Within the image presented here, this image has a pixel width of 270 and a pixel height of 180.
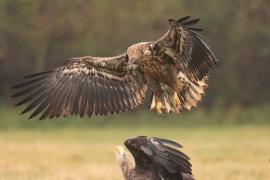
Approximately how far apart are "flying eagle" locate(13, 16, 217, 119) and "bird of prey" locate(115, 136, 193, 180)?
1424 millimetres

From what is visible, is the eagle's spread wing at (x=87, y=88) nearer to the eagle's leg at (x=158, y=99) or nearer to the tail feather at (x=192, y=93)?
the eagle's leg at (x=158, y=99)

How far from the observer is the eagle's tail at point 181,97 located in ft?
32.0

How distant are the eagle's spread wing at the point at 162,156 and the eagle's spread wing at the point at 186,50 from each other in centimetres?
147

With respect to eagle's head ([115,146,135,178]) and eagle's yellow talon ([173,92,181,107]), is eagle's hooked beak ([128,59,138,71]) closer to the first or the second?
eagle's yellow talon ([173,92,181,107])

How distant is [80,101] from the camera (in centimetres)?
1012

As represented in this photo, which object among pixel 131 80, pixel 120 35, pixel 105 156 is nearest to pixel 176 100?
pixel 131 80

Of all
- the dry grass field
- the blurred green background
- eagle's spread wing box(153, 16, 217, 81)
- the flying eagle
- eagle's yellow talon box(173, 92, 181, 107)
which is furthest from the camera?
the blurred green background

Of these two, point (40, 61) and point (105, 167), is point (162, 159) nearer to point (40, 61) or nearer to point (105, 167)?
point (105, 167)

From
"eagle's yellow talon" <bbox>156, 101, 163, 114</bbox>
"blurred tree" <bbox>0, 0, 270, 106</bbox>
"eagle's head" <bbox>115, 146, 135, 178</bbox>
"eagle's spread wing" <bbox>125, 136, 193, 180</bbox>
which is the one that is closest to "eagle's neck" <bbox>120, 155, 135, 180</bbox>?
"eagle's head" <bbox>115, 146, 135, 178</bbox>

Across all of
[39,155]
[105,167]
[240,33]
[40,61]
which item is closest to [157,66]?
[105,167]

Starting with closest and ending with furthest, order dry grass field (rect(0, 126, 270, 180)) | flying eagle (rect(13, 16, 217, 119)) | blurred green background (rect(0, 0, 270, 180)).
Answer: flying eagle (rect(13, 16, 217, 119)) < dry grass field (rect(0, 126, 270, 180)) < blurred green background (rect(0, 0, 270, 180))

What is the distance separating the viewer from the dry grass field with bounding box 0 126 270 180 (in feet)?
39.5

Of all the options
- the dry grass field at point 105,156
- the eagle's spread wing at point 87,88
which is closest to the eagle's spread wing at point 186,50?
the eagle's spread wing at point 87,88

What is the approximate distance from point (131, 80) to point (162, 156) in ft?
7.46
